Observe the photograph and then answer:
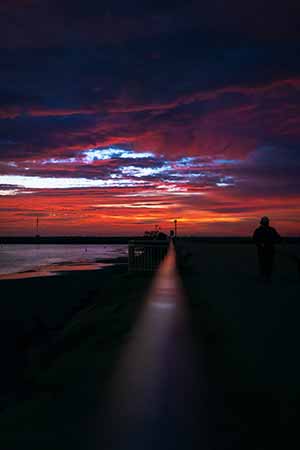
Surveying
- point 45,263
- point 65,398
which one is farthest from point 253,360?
point 45,263

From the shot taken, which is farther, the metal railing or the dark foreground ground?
the metal railing

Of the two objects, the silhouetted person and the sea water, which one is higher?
the silhouetted person

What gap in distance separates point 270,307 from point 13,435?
26.0ft

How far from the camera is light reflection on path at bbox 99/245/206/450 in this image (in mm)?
3723

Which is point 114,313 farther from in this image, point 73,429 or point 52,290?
point 52,290

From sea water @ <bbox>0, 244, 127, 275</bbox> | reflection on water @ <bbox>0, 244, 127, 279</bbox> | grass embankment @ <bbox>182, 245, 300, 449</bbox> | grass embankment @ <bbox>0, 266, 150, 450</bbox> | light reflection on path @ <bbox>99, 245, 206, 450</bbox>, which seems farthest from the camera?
sea water @ <bbox>0, 244, 127, 275</bbox>

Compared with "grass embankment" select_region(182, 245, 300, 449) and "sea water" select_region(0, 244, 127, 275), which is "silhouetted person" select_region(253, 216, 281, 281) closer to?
"grass embankment" select_region(182, 245, 300, 449)

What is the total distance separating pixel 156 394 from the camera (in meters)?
4.75

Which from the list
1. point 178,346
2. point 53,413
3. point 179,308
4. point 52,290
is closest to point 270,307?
point 179,308

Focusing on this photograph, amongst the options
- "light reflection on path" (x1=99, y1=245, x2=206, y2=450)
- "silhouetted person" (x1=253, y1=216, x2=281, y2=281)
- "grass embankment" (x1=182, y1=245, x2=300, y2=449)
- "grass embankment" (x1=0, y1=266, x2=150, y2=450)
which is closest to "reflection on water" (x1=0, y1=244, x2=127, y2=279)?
"silhouetted person" (x1=253, y1=216, x2=281, y2=281)

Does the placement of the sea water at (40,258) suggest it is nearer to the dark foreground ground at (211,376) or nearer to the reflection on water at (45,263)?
the reflection on water at (45,263)

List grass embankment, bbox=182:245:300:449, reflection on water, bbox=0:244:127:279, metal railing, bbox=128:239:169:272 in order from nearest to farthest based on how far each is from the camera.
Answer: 1. grass embankment, bbox=182:245:300:449
2. metal railing, bbox=128:239:169:272
3. reflection on water, bbox=0:244:127:279

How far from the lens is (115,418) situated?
13.6 ft

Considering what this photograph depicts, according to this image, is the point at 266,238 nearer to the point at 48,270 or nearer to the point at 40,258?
the point at 48,270
